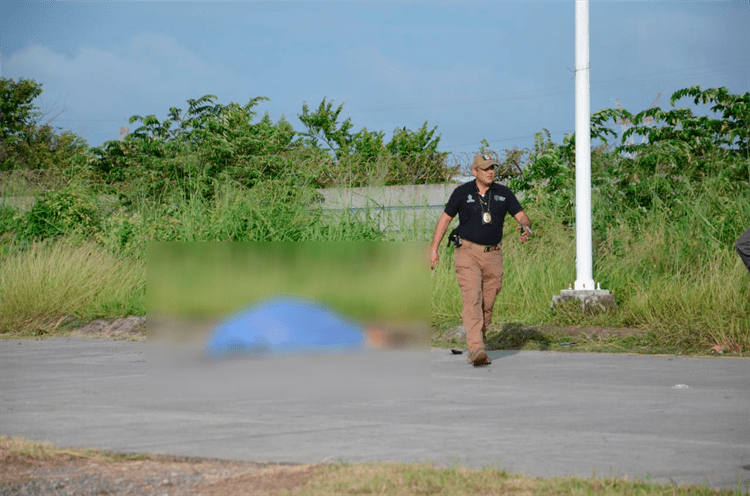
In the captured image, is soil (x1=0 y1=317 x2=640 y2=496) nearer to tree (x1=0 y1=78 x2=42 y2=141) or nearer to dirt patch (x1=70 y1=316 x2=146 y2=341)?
dirt patch (x1=70 y1=316 x2=146 y2=341)

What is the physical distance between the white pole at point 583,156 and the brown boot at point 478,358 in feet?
10.5

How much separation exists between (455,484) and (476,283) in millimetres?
5502

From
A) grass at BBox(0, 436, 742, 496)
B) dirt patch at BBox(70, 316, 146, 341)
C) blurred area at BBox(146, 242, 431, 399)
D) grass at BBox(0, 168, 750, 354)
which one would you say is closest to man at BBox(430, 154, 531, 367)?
grass at BBox(0, 168, 750, 354)

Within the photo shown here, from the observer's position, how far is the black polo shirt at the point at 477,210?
406 inches

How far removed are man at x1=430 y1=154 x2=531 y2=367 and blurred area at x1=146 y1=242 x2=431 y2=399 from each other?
2.91 m

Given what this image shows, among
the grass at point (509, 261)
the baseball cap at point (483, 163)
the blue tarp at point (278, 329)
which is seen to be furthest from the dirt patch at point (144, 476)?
the baseball cap at point (483, 163)

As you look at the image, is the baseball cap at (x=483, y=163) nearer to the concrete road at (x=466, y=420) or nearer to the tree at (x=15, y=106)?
the concrete road at (x=466, y=420)

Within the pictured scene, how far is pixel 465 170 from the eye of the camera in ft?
66.5

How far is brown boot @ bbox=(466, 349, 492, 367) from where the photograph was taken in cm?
1022

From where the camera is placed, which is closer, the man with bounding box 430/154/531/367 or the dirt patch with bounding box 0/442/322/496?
the dirt patch with bounding box 0/442/322/496

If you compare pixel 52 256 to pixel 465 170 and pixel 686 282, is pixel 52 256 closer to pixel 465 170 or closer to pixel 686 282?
pixel 465 170

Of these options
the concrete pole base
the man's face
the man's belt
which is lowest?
the concrete pole base

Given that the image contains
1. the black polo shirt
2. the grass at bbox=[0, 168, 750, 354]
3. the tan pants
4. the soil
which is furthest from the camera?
the grass at bbox=[0, 168, 750, 354]

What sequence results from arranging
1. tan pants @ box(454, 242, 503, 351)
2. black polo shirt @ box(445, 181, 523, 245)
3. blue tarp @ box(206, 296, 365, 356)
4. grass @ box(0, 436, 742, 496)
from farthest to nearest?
1. black polo shirt @ box(445, 181, 523, 245)
2. tan pants @ box(454, 242, 503, 351)
3. blue tarp @ box(206, 296, 365, 356)
4. grass @ box(0, 436, 742, 496)
